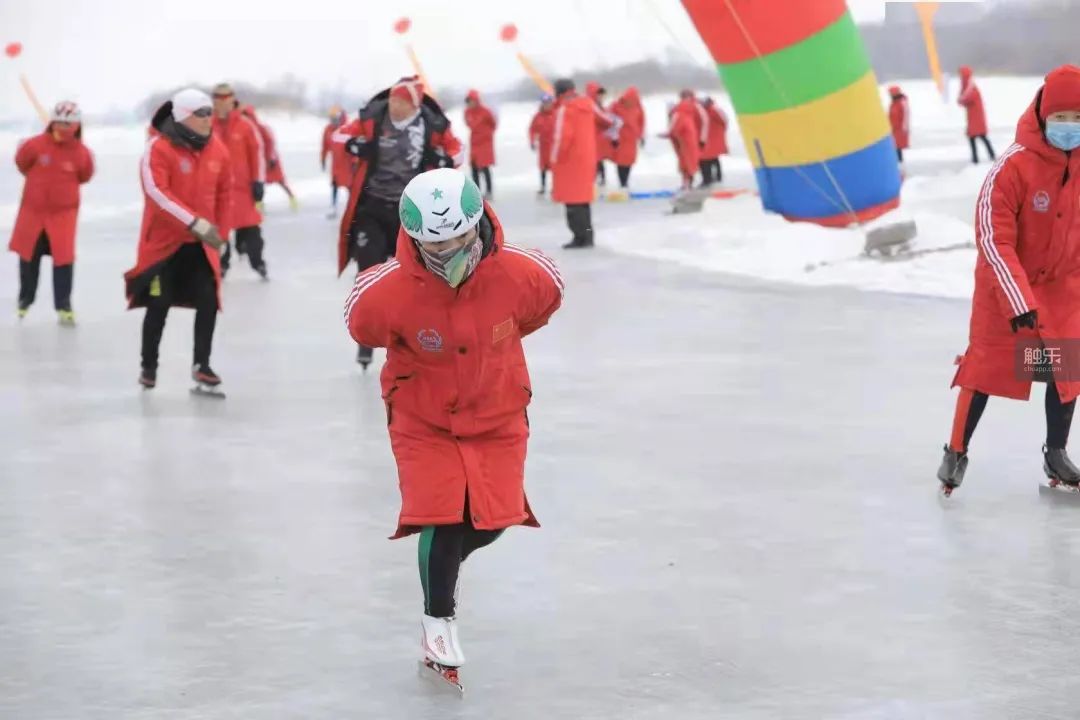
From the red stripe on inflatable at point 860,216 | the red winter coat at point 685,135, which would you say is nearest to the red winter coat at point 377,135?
the red stripe on inflatable at point 860,216

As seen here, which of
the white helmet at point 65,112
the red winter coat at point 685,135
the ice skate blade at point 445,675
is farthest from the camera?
the red winter coat at point 685,135

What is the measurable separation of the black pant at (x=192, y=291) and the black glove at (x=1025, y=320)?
4125mm

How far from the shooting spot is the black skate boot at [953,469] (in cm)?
590

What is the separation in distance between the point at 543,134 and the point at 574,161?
6.02 m

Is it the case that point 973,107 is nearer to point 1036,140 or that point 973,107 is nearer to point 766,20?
point 766,20

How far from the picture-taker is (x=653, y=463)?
21.8 ft

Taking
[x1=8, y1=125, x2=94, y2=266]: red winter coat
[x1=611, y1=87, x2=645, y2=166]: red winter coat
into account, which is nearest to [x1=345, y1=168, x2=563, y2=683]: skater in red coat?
[x1=8, y1=125, x2=94, y2=266]: red winter coat

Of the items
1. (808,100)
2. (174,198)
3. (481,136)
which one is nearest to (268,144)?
(808,100)

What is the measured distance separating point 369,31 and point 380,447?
128ft

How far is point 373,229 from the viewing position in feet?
29.0

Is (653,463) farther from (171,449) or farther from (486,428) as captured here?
(486,428)

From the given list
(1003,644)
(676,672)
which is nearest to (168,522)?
(676,672)

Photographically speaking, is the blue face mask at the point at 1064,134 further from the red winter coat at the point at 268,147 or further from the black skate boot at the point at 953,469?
the red winter coat at the point at 268,147

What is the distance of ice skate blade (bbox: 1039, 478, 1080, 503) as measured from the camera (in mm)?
5969
